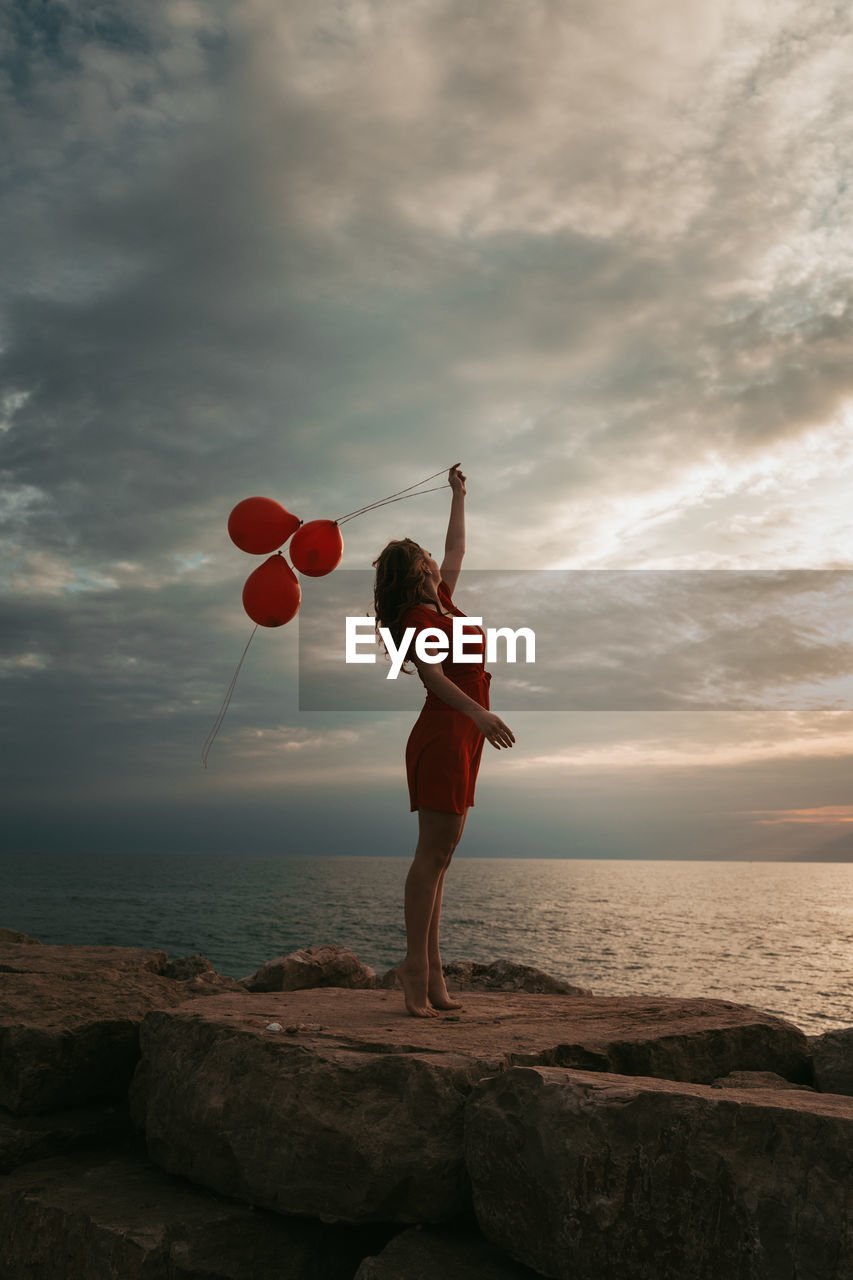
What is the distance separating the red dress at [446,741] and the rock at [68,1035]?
6.58 feet

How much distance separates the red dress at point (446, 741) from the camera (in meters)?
4.71

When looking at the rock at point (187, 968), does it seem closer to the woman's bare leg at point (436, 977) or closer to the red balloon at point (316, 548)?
the woman's bare leg at point (436, 977)

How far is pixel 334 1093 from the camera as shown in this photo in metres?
3.39

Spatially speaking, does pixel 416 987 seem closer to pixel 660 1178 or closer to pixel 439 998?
Result: pixel 439 998

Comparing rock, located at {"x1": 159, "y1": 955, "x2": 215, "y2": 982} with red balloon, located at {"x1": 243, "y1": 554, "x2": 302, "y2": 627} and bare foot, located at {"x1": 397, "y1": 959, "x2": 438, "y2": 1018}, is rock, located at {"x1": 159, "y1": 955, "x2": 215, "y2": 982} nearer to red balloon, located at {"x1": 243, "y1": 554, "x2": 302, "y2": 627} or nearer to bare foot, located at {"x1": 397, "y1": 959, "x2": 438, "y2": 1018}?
bare foot, located at {"x1": 397, "y1": 959, "x2": 438, "y2": 1018}

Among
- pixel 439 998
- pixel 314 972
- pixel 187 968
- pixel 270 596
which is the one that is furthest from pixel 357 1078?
pixel 187 968

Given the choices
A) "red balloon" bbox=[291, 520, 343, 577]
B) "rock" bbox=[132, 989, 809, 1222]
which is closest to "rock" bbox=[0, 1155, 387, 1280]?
"rock" bbox=[132, 989, 809, 1222]

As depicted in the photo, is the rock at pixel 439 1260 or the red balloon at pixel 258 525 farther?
the red balloon at pixel 258 525

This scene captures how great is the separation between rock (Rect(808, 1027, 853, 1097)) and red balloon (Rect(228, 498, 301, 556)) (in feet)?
15.0

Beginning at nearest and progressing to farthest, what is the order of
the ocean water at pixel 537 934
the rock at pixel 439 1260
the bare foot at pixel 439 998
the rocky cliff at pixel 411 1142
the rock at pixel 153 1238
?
the rocky cliff at pixel 411 1142 < the rock at pixel 439 1260 < the rock at pixel 153 1238 < the bare foot at pixel 439 998 < the ocean water at pixel 537 934

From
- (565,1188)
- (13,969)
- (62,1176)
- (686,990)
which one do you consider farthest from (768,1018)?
(686,990)

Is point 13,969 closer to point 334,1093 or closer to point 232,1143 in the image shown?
point 232,1143

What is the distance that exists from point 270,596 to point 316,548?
47 cm

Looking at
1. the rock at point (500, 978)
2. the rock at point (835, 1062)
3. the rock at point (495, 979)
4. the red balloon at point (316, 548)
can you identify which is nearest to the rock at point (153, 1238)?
the rock at point (835, 1062)
